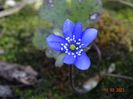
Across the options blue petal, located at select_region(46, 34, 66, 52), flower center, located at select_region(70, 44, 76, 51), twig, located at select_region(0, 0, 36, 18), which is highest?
blue petal, located at select_region(46, 34, 66, 52)

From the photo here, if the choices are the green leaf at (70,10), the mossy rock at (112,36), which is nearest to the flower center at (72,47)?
the green leaf at (70,10)

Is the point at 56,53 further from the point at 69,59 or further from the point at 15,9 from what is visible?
the point at 15,9

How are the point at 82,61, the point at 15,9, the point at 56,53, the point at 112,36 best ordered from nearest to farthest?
the point at 82,61 → the point at 56,53 → the point at 112,36 → the point at 15,9

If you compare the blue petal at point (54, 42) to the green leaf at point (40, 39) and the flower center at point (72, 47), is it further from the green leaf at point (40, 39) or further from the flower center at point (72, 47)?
the green leaf at point (40, 39)

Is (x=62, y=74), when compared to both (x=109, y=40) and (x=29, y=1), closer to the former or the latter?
(x=109, y=40)

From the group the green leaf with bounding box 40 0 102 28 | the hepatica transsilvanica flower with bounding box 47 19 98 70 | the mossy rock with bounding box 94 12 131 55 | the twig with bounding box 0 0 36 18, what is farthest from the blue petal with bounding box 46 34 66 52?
the twig with bounding box 0 0 36 18

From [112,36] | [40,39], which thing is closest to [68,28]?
[40,39]

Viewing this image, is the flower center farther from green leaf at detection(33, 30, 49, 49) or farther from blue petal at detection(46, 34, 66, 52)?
green leaf at detection(33, 30, 49, 49)

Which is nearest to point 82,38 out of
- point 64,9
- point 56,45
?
point 56,45
